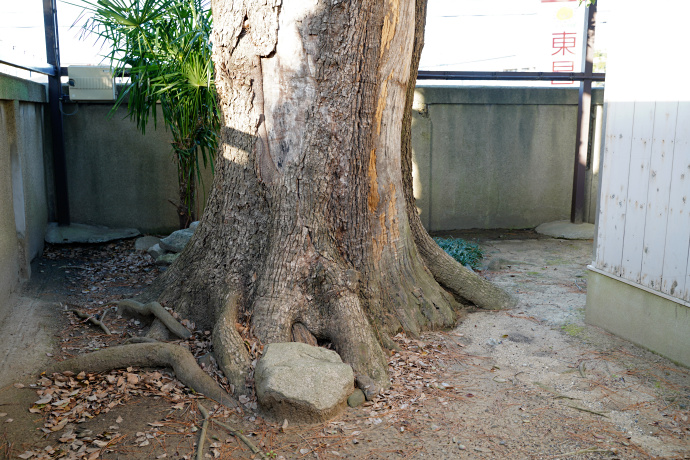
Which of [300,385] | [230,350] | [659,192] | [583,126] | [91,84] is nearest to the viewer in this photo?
[300,385]

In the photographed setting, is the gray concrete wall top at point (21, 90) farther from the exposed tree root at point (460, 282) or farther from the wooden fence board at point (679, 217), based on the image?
the wooden fence board at point (679, 217)

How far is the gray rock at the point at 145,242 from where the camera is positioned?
631cm

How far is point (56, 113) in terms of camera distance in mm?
6359

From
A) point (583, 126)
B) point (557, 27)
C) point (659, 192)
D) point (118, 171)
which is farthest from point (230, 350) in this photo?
point (557, 27)

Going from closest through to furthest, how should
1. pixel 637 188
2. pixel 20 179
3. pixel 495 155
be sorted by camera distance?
pixel 637 188 < pixel 20 179 < pixel 495 155

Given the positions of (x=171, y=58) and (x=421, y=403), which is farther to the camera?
(x=171, y=58)

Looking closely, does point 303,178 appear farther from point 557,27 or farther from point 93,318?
point 557,27

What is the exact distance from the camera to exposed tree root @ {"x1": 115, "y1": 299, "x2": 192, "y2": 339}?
3.75 metres

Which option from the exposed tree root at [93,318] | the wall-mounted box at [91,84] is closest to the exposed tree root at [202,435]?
the exposed tree root at [93,318]

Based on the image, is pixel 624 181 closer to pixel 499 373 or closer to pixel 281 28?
pixel 499 373

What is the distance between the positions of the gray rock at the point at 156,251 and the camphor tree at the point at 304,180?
6.71 feet

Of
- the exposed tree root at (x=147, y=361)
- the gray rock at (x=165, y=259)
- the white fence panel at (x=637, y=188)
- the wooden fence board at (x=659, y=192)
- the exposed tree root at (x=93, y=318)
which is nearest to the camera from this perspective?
the exposed tree root at (x=147, y=361)

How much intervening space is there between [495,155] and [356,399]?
523cm

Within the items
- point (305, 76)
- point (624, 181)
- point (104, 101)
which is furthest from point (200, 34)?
point (624, 181)
